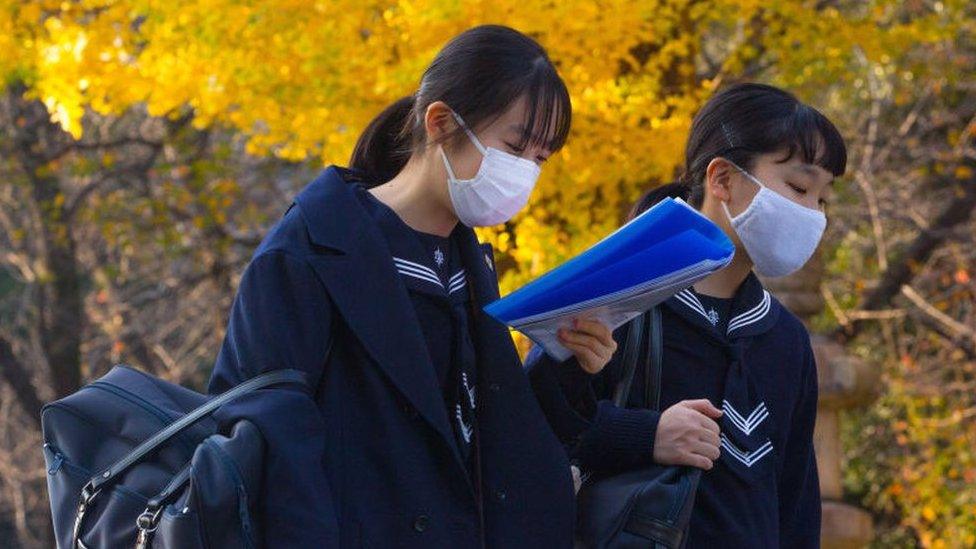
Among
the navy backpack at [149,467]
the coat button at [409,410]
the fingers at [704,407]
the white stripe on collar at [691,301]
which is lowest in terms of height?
the fingers at [704,407]

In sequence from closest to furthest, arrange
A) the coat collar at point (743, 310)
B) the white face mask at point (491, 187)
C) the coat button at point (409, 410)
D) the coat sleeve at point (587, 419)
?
the coat button at point (409, 410), the white face mask at point (491, 187), the coat sleeve at point (587, 419), the coat collar at point (743, 310)

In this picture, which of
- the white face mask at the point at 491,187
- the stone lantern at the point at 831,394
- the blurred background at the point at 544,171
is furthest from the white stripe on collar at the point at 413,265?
the stone lantern at the point at 831,394

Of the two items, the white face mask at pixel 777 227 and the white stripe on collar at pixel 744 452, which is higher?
the white face mask at pixel 777 227

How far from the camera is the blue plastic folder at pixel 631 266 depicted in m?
2.53

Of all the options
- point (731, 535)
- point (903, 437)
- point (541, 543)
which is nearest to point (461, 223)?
point (541, 543)

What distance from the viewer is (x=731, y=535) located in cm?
283

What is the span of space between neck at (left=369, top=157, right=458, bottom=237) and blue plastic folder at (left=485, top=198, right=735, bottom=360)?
19 centimetres

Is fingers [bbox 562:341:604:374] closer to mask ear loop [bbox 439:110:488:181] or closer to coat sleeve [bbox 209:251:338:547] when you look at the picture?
mask ear loop [bbox 439:110:488:181]

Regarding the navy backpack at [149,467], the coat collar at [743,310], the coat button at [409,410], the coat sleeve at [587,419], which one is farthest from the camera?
the coat collar at [743,310]

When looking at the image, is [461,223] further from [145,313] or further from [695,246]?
[145,313]

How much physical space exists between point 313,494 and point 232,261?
10275 millimetres

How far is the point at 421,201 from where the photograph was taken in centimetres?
264

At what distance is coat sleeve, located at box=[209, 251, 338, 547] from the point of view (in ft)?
7.50

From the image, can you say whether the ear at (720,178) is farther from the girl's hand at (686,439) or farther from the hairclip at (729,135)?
the girl's hand at (686,439)
